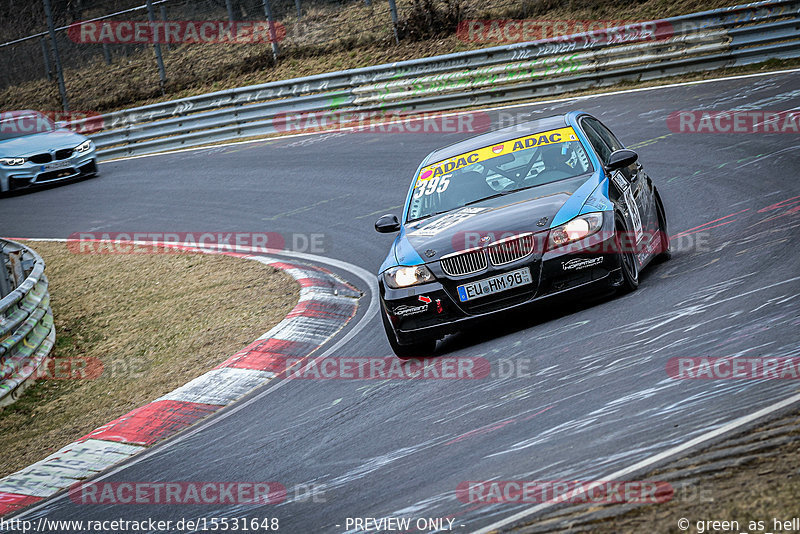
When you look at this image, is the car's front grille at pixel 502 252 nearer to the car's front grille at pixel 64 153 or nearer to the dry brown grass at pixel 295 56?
the dry brown grass at pixel 295 56

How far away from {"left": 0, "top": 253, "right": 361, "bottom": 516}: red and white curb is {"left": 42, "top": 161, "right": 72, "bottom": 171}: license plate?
42.4ft

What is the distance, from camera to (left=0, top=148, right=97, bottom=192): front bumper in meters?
21.1

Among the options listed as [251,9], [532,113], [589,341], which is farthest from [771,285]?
[251,9]

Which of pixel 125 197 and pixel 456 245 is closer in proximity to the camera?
pixel 456 245

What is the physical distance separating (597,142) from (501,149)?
0.85 meters

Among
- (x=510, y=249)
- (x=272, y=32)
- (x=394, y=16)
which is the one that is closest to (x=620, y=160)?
(x=510, y=249)

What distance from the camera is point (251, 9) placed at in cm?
2769

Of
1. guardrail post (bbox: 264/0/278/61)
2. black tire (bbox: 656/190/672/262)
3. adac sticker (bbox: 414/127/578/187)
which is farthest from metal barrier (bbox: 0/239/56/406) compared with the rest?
guardrail post (bbox: 264/0/278/61)

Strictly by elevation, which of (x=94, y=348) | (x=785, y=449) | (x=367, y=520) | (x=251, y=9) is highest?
(x=251, y=9)

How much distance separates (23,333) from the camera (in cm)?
973

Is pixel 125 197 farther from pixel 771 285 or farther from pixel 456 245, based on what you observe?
pixel 771 285

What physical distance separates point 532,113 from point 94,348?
9083mm

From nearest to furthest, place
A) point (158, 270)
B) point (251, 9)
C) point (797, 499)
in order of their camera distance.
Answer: point (797, 499) → point (158, 270) → point (251, 9)

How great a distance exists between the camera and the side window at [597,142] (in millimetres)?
8164
